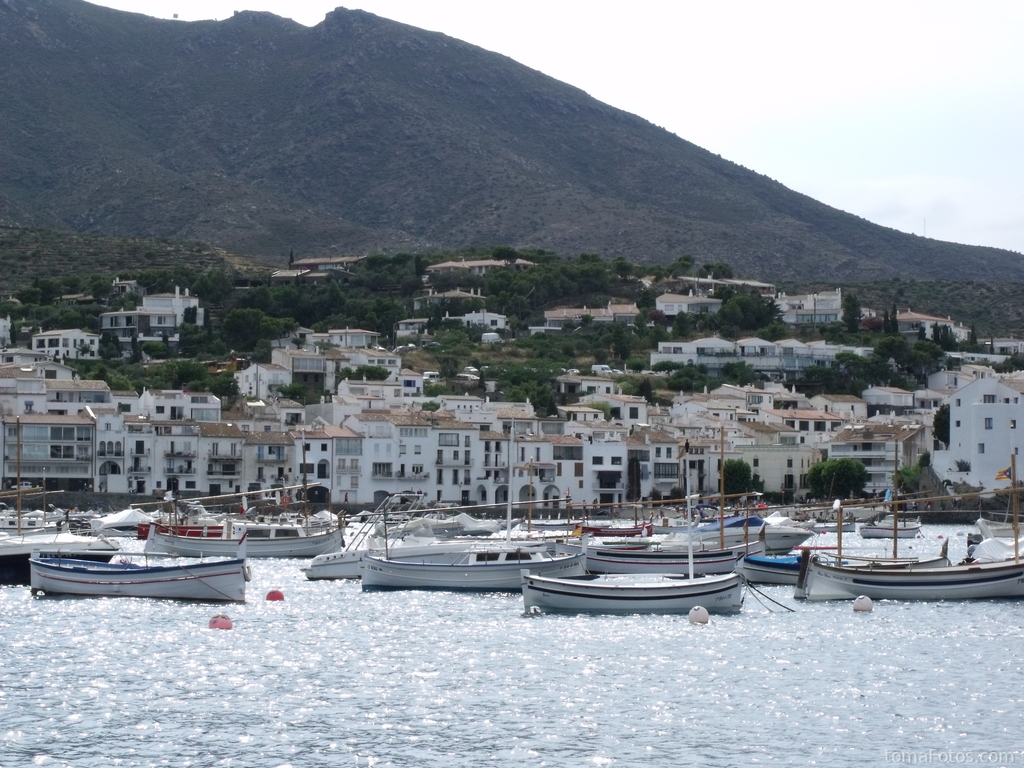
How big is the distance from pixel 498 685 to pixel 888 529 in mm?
51640

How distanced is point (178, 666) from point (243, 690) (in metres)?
3.50

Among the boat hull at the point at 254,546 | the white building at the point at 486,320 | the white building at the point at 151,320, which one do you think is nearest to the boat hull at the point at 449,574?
the boat hull at the point at 254,546

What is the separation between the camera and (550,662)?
36.8 meters

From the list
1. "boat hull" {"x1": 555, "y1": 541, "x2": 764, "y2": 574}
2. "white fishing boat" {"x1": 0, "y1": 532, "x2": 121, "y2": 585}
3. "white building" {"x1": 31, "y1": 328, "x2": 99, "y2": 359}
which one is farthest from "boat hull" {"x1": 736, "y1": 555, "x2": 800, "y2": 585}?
"white building" {"x1": 31, "y1": 328, "x2": 99, "y2": 359}

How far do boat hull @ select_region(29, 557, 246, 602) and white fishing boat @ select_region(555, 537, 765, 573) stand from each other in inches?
435

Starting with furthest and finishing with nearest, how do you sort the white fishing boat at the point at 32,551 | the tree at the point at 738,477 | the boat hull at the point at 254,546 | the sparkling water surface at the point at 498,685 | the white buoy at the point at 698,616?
the tree at the point at 738,477 → the boat hull at the point at 254,546 → the white fishing boat at the point at 32,551 → the white buoy at the point at 698,616 → the sparkling water surface at the point at 498,685

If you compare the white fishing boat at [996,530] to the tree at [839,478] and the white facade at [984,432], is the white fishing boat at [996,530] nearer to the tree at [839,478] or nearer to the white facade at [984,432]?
the white facade at [984,432]

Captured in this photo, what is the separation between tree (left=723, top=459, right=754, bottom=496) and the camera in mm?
99062

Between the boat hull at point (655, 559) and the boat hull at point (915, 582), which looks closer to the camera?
the boat hull at point (915, 582)

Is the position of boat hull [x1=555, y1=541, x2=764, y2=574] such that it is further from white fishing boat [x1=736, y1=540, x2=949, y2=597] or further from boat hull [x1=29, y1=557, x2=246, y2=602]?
boat hull [x1=29, y1=557, x2=246, y2=602]

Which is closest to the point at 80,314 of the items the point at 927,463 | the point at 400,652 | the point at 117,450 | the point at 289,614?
the point at 117,450

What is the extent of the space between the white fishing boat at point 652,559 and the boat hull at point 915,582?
12.1 ft

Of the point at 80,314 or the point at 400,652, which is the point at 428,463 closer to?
the point at 80,314

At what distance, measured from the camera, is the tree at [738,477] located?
9906 cm
